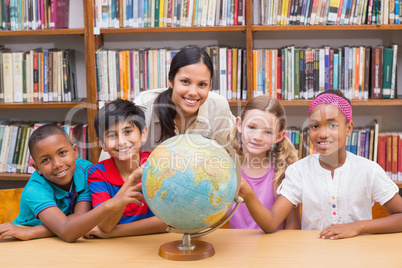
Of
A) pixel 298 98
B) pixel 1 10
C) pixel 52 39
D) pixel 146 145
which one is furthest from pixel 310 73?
pixel 1 10

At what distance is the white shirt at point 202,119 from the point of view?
2980mm

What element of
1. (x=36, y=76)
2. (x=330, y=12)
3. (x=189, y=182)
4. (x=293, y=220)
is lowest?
(x=293, y=220)

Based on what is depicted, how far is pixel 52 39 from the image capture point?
13.6 feet

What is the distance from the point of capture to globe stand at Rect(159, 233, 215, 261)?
181 centimetres

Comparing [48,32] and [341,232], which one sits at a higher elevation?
[48,32]

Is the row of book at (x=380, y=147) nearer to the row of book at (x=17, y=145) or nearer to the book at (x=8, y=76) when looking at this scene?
the row of book at (x=17, y=145)

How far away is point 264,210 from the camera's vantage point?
2.05 m

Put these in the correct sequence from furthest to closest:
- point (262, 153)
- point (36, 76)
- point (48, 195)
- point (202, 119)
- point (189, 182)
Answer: point (36, 76) → point (202, 119) → point (262, 153) → point (48, 195) → point (189, 182)

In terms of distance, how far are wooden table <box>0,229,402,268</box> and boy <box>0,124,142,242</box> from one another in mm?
53

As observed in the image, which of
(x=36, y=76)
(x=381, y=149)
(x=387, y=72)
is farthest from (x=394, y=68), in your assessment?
(x=36, y=76)

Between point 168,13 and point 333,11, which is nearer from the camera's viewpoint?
point 333,11

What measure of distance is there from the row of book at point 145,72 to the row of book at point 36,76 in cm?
28

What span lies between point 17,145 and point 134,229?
89.1 inches

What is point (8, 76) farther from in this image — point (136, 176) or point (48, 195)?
point (136, 176)
